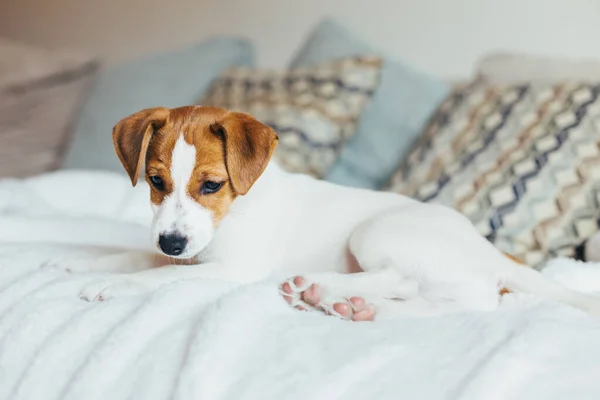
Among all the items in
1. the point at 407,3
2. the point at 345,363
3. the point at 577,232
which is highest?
the point at 407,3

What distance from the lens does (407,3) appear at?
2566mm

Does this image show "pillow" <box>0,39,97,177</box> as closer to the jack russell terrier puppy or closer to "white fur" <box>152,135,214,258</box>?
the jack russell terrier puppy

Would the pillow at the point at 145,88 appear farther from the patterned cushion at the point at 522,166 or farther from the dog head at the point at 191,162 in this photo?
the dog head at the point at 191,162

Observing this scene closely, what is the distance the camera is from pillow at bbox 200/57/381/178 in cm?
220

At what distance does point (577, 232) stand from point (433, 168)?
489mm

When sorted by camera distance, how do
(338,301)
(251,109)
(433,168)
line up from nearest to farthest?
(338,301) < (433,168) < (251,109)

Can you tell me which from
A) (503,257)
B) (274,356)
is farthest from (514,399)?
(503,257)

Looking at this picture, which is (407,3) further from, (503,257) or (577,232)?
(503,257)

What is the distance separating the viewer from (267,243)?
52.4 inches

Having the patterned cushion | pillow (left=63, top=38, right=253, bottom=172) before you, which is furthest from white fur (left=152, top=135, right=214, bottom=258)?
pillow (left=63, top=38, right=253, bottom=172)

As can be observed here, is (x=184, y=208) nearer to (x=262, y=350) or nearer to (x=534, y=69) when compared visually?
(x=262, y=350)

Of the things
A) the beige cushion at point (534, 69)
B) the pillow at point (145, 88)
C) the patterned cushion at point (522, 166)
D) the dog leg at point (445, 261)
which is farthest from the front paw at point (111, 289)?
the pillow at point (145, 88)

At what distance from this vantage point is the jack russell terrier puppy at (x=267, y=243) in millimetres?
1119

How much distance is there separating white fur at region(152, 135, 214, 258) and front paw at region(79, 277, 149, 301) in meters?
0.09
